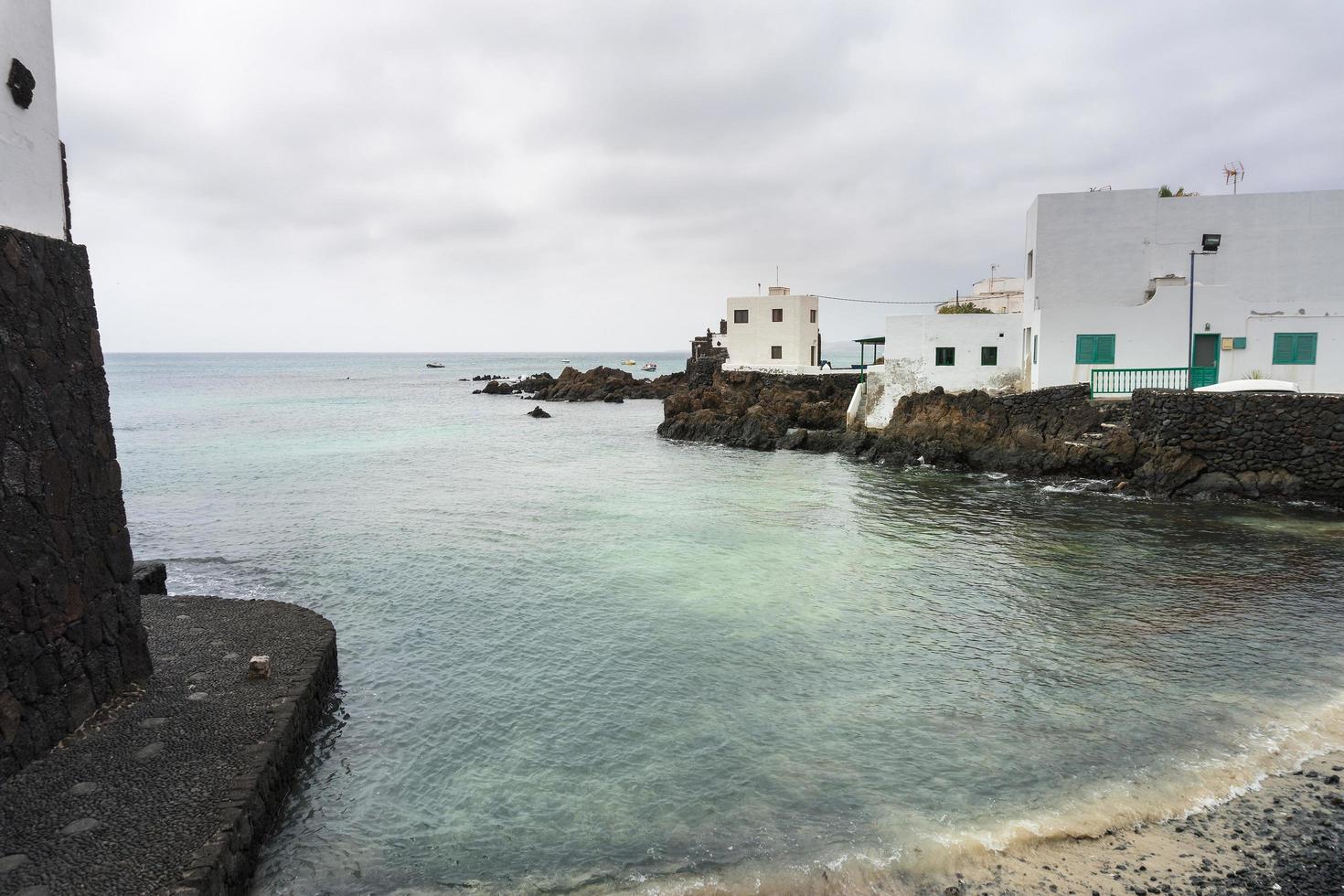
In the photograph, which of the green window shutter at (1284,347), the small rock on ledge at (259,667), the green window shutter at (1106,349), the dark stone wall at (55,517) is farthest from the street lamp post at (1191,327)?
the dark stone wall at (55,517)

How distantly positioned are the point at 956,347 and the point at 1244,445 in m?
12.3

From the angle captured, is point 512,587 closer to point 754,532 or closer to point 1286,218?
point 754,532

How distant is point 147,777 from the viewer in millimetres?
6648

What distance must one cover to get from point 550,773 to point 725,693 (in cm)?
282

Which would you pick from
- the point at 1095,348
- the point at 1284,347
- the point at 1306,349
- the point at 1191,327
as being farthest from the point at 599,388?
the point at 1306,349

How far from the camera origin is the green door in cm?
2752

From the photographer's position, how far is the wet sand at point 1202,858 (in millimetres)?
6469

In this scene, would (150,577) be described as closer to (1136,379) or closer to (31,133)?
(31,133)

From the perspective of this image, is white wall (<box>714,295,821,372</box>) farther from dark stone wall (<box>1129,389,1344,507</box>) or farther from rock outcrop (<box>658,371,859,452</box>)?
dark stone wall (<box>1129,389,1344,507</box>)

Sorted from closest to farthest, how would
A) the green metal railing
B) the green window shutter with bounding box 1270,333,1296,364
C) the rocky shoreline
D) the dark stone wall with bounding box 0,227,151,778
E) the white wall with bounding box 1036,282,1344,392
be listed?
the dark stone wall with bounding box 0,227,151,778
the rocky shoreline
the white wall with bounding box 1036,282,1344,392
the green window shutter with bounding box 1270,333,1296,364
the green metal railing

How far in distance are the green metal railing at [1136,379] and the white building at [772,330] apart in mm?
30738

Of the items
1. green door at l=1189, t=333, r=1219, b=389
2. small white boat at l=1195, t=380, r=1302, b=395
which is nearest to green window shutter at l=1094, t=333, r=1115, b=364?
green door at l=1189, t=333, r=1219, b=389

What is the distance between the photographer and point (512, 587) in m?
15.3

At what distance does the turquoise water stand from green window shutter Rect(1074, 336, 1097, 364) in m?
6.66
